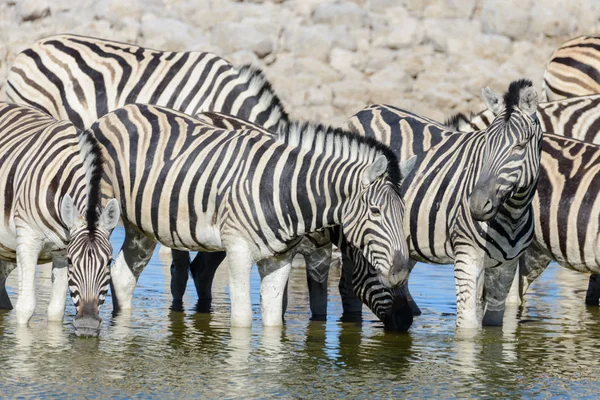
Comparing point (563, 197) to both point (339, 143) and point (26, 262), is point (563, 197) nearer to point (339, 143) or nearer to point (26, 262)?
point (339, 143)

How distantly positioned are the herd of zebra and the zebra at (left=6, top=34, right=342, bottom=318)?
54.3 inches

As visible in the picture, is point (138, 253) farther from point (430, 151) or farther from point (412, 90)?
point (412, 90)

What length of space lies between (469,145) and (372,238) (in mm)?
1763

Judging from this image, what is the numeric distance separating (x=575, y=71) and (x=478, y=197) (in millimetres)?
6590

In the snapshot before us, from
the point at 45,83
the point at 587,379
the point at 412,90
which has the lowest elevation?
the point at 587,379

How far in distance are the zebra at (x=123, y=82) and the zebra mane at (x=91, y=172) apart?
2970mm

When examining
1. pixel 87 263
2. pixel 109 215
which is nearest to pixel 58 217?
pixel 109 215

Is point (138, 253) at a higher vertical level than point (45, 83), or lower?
lower

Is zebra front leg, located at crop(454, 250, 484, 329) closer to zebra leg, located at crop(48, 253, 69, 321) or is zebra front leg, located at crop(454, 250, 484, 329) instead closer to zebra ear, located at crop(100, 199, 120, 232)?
zebra ear, located at crop(100, 199, 120, 232)

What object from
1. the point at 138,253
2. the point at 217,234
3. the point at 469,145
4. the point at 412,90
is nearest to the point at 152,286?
the point at 138,253

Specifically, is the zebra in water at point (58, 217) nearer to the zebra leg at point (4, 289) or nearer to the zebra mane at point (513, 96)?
the zebra leg at point (4, 289)

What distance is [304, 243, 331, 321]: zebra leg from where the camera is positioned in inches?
486

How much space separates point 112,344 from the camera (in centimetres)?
1049

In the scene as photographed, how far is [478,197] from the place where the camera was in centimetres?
1088
